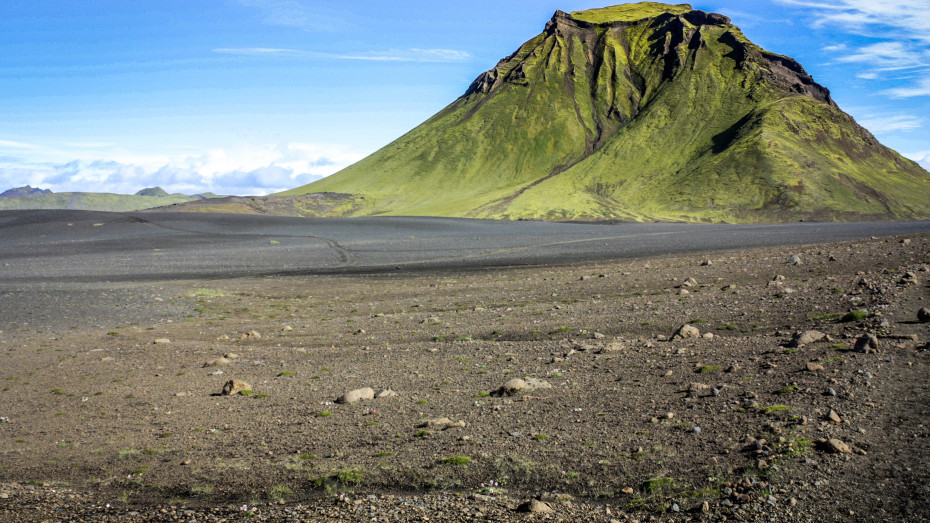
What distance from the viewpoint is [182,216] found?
221 ft

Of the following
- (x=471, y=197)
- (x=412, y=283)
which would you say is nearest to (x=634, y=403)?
(x=412, y=283)

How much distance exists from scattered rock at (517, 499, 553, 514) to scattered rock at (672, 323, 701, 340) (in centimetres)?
740

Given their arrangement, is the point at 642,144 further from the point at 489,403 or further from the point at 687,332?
the point at 489,403

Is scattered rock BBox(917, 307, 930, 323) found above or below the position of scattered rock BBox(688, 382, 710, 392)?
above

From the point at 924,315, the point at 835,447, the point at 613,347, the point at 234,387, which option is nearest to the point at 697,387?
the point at 835,447

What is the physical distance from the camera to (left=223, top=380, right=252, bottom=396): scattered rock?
11089mm

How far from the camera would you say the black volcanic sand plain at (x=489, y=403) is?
21.8 ft

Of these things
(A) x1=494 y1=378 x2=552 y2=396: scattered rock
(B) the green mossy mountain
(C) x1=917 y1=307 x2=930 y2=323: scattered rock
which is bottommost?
(A) x1=494 y1=378 x2=552 y2=396: scattered rock

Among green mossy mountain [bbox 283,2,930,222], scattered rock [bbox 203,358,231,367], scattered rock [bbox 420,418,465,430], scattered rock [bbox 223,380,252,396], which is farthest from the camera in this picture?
green mossy mountain [bbox 283,2,930,222]

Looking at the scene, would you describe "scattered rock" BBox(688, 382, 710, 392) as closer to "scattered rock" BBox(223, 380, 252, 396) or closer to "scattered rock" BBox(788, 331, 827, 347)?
"scattered rock" BBox(788, 331, 827, 347)

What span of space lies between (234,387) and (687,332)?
8590 millimetres

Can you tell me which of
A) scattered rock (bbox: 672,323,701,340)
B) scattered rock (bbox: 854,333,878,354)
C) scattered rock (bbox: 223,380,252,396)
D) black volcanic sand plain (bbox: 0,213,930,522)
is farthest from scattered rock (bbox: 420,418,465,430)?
scattered rock (bbox: 854,333,878,354)

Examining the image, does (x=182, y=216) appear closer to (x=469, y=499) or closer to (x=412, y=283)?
(x=412, y=283)

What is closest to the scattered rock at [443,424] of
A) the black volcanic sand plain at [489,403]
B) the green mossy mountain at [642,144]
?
the black volcanic sand plain at [489,403]
